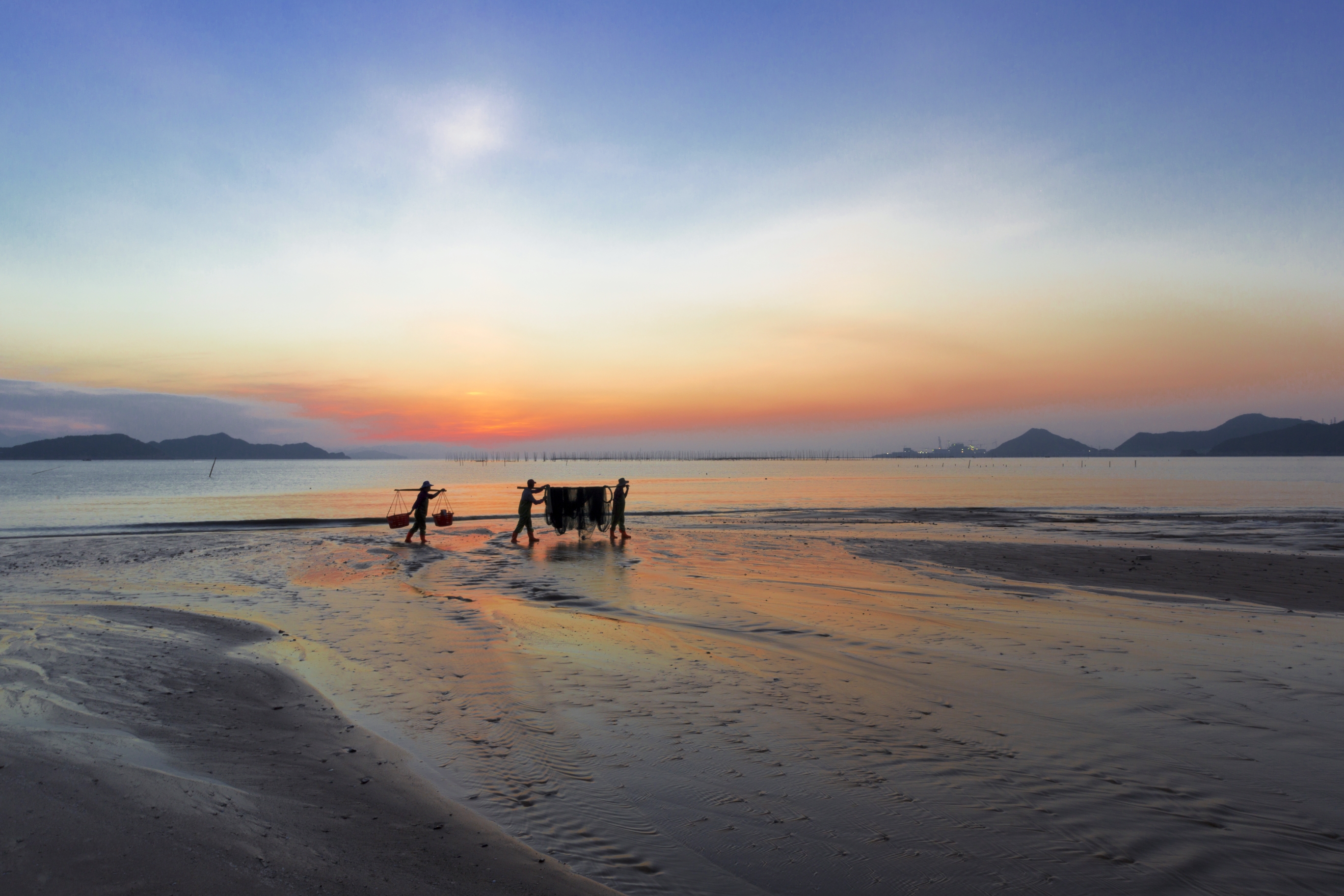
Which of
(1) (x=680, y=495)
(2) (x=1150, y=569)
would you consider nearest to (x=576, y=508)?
(2) (x=1150, y=569)

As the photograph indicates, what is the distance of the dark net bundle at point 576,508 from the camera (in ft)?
88.6

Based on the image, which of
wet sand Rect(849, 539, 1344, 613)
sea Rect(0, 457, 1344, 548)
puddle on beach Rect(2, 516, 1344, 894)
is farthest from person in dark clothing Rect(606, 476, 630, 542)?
sea Rect(0, 457, 1344, 548)

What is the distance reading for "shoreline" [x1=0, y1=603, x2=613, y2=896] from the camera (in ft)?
13.7

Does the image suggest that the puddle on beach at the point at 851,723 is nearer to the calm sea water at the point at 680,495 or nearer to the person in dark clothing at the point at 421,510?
the person in dark clothing at the point at 421,510

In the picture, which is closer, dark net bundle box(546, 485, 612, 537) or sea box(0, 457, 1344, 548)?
A: dark net bundle box(546, 485, 612, 537)

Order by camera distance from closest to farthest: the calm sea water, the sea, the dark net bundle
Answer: the dark net bundle < the sea < the calm sea water

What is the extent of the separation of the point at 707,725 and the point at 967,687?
352 centimetres

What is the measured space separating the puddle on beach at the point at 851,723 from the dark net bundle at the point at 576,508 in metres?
10.9

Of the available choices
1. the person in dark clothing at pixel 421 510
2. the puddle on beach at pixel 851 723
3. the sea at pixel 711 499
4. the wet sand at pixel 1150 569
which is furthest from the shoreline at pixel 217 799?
the sea at pixel 711 499

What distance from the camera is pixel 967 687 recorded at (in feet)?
28.1

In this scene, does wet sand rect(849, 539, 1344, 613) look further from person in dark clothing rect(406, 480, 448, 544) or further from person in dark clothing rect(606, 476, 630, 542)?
person in dark clothing rect(406, 480, 448, 544)

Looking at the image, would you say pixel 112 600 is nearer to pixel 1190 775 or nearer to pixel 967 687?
pixel 967 687

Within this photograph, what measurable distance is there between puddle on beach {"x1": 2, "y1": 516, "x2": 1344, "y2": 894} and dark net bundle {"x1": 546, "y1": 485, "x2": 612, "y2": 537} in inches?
429

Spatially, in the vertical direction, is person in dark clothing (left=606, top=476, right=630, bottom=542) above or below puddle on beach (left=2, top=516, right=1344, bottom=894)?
above
